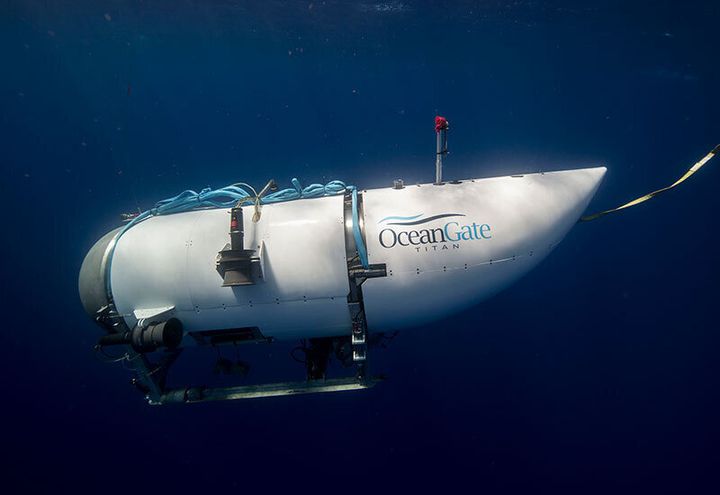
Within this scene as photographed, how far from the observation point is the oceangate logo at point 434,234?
245 centimetres

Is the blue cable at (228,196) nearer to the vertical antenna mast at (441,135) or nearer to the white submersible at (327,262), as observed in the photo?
the white submersible at (327,262)

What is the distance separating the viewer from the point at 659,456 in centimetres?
753

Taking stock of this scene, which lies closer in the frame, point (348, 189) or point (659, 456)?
point (348, 189)

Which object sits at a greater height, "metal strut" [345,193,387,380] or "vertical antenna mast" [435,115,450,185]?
"vertical antenna mast" [435,115,450,185]

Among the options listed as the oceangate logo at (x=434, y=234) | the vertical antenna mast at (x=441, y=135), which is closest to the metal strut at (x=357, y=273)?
the oceangate logo at (x=434, y=234)

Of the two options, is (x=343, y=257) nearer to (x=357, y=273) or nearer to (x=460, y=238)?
(x=357, y=273)

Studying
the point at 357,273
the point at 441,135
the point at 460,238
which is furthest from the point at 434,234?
the point at 441,135

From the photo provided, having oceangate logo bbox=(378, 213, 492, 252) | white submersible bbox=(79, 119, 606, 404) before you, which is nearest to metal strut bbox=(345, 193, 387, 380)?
white submersible bbox=(79, 119, 606, 404)

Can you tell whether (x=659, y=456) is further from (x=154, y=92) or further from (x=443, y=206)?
(x=154, y=92)

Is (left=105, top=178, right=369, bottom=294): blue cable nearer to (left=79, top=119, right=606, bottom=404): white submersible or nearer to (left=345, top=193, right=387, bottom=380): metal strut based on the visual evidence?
(left=79, top=119, right=606, bottom=404): white submersible

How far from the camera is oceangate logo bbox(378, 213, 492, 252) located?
2.45 metres

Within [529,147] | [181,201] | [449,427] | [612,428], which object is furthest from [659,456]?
[181,201]

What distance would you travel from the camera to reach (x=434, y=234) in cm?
246

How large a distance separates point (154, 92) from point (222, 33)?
9.59ft
